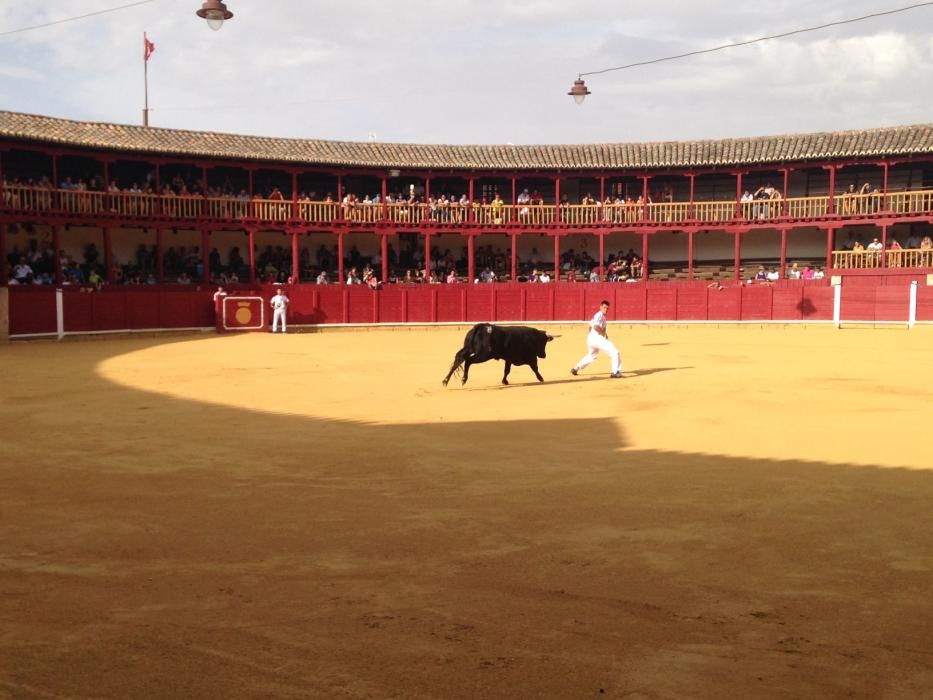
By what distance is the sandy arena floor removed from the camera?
10.0 ft

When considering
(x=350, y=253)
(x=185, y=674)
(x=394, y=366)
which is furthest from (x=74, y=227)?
(x=185, y=674)

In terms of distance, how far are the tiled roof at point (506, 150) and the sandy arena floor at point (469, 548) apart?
19652mm

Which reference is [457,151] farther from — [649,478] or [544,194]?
[649,478]

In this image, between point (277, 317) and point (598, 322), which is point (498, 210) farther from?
point (598, 322)

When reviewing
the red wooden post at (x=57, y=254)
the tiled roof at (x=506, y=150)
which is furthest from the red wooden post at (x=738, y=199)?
the red wooden post at (x=57, y=254)

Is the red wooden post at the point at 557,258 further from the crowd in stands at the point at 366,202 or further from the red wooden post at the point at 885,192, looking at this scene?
the red wooden post at the point at 885,192

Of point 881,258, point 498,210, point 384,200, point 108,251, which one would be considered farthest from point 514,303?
point 108,251

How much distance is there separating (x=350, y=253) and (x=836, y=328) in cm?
1677

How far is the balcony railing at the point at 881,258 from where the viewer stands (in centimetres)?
2859

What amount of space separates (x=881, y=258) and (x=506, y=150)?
14024 millimetres

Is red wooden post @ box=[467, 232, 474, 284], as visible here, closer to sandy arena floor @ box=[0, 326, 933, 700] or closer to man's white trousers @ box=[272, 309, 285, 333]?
man's white trousers @ box=[272, 309, 285, 333]

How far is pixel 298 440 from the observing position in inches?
323

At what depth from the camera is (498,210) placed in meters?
32.7

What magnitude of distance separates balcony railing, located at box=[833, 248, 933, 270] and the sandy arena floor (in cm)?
2055
